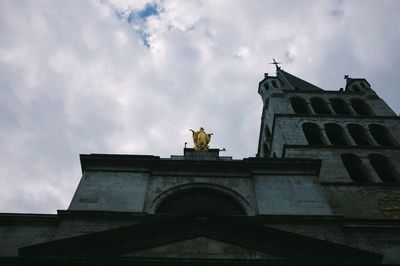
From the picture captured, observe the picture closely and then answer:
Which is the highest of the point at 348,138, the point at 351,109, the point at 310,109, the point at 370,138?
the point at 351,109

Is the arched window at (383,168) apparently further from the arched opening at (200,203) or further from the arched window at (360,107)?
the arched opening at (200,203)

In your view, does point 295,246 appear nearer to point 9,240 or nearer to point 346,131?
point 9,240

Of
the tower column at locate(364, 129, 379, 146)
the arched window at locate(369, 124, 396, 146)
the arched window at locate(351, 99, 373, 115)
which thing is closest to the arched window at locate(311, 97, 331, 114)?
the arched window at locate(351, 99, 373, 115)

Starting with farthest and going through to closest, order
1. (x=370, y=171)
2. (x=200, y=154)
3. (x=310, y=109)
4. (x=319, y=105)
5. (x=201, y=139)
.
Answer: (x=319, y=105) < (x=310, y=109) < (x=370, y=171) < (x=201, y=139) < (x=200, y=154)

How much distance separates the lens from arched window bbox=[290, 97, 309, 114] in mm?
32688

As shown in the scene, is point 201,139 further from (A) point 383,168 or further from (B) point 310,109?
(B) point 310,109

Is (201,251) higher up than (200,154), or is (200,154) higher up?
(200,154)

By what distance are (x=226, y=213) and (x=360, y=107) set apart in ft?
68.8

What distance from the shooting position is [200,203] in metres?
17.6

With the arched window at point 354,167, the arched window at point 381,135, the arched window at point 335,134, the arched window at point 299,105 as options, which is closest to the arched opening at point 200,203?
the arched window at point 354,167

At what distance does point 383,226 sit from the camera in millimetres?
15969

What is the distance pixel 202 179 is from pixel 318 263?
7.10 metres

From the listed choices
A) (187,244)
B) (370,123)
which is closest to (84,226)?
(187,244)

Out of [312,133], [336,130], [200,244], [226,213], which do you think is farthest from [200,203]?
[336,130]
